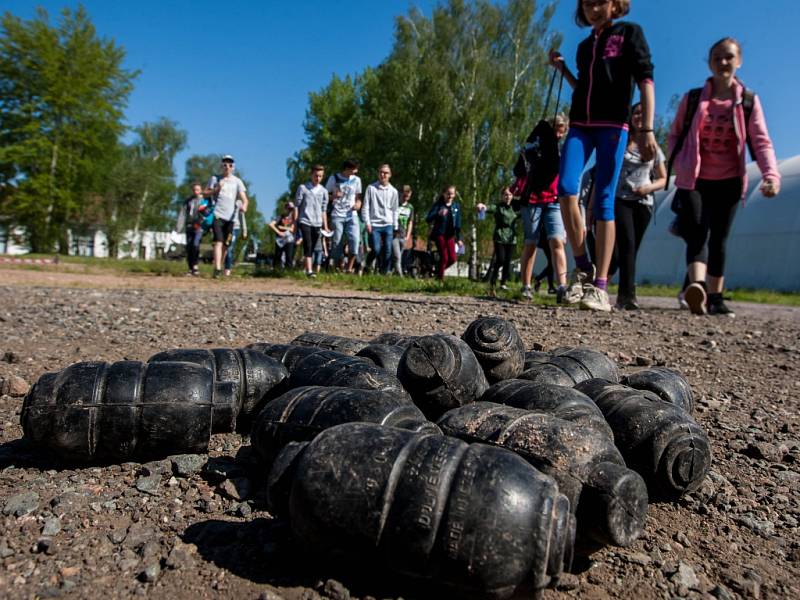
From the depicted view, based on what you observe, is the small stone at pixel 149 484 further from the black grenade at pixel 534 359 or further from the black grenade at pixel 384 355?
the black grenade at pixel 534 359

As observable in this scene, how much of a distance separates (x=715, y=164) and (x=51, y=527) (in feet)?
24.7

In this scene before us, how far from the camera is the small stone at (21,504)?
223 cm

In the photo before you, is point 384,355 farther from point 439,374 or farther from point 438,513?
point 438,513

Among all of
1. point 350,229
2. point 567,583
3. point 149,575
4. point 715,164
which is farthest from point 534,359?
point 350,229

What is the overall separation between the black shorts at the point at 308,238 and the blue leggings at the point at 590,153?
7.18m

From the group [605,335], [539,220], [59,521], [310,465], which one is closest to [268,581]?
[310,465]

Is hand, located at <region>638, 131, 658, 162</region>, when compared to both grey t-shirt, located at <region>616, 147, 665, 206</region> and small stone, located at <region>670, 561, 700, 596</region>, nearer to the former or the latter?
grey t-shirt, located at <region>616, 147, 665, 206</region>

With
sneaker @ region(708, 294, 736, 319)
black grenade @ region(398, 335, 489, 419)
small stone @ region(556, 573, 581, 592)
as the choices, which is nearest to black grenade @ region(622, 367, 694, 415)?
black grenade @ region(398, 335, 489, 419)

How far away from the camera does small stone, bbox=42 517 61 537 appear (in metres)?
2.10

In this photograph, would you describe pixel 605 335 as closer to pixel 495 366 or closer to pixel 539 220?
pixel 495 366

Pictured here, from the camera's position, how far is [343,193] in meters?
14.3

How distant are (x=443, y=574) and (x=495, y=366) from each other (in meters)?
1.67

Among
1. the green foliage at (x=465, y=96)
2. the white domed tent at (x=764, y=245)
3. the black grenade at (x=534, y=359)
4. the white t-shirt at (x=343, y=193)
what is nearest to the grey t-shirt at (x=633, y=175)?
the black grenade at (x=534, y=359)

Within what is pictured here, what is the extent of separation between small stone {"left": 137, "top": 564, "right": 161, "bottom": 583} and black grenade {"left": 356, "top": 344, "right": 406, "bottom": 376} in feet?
5.03
